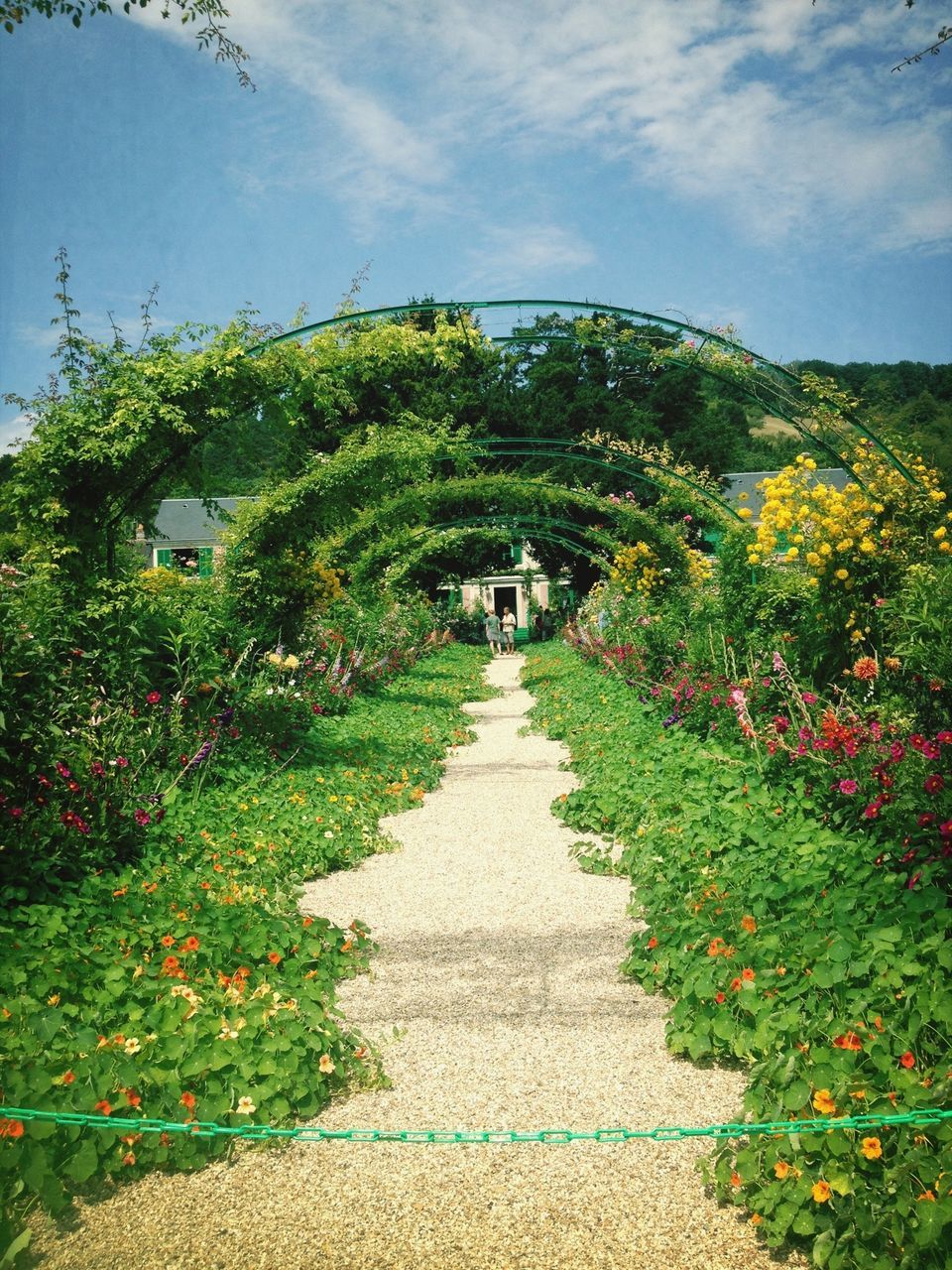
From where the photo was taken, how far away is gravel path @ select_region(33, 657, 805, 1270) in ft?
7.25

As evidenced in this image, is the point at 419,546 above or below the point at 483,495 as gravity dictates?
below

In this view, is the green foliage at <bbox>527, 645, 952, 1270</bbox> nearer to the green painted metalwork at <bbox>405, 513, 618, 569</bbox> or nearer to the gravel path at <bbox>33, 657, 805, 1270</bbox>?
the gravel path at <bbox>33, 657, 805, 1270</bbox>

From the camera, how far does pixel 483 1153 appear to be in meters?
2.63

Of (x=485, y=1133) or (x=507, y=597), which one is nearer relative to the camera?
(x=485, y=1133)

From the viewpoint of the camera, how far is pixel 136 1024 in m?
2.83

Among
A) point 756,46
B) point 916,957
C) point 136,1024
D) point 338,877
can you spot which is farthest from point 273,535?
point 916,957

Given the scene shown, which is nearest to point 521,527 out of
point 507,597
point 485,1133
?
point 507,597

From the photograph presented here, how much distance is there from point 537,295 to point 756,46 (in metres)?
4.20

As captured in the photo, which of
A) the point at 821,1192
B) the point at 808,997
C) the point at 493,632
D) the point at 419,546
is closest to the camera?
the point at 821,1192

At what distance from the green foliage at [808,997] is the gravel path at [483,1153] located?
0.53 feet

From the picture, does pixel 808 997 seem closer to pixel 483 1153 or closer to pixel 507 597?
pixel 483 1153

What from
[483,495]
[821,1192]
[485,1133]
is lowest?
[821,1192]

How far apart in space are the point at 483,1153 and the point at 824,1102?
94 cm

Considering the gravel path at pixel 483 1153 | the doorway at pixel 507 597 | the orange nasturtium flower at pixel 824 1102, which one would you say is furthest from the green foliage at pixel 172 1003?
the doorway at pixel 507 597
